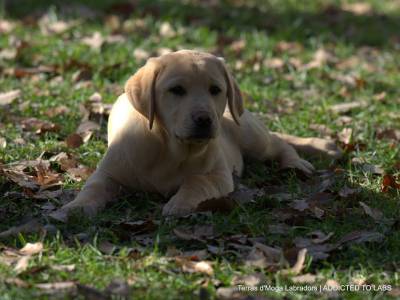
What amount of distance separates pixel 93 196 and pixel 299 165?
1586 millimetres

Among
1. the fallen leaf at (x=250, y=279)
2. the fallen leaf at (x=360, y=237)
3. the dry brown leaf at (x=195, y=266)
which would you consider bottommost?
the fallen leaf at (x=360, y=237)

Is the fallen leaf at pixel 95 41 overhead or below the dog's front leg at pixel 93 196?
below

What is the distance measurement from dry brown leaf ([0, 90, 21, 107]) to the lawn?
1 cm

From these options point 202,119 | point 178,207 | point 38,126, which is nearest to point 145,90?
point 202,119

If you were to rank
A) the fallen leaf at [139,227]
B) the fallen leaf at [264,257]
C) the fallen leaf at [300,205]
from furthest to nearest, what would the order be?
1. the fallen leaf at [300,205]
2. the fallen leaf at [139,227]
3. the fallen leaf at [264,257]

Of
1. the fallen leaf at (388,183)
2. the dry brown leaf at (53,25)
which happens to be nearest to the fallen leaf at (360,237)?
the fallen leaf at (388,183)

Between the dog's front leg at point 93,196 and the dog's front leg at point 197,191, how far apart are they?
384mm

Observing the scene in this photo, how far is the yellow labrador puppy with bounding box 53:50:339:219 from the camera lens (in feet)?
15.7

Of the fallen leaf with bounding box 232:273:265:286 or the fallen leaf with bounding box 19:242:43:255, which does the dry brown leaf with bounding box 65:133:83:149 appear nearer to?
the fallen leaf with bounding box 19:242:43:255

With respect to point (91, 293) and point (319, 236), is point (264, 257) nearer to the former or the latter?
point (319, 236)

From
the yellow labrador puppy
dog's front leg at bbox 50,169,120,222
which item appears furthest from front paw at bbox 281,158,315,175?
dog's front leg at bbox 50,169,120,222

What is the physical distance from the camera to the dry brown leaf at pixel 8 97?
6.74 metres

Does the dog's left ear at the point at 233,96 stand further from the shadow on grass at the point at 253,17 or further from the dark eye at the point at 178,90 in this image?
the shadow on grass at the point at 253,17

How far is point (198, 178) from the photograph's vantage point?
506 centimetres
